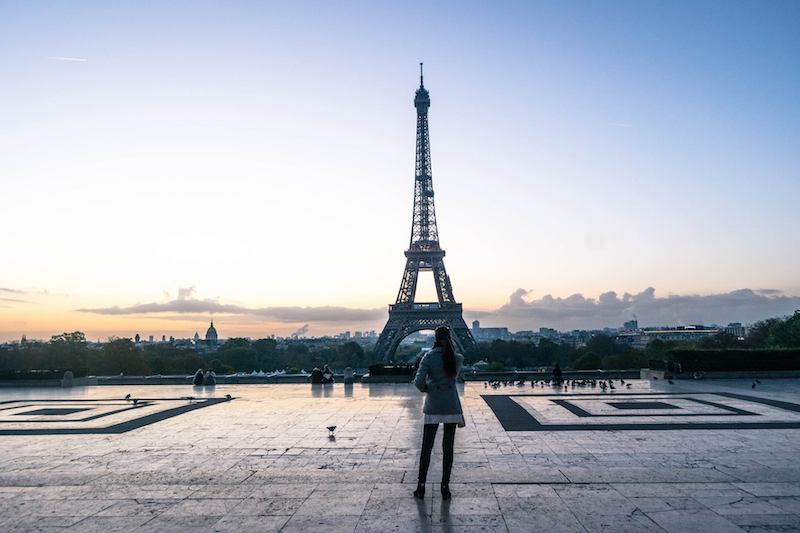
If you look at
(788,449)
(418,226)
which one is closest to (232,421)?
(788,449)

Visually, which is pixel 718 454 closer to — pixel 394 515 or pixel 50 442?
pixel 394 515

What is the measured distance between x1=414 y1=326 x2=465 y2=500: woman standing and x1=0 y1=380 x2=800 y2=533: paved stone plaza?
0.39 metres

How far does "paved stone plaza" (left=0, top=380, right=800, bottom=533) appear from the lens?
245 inches

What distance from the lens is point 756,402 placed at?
17875 mm

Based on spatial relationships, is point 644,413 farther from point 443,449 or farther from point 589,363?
point 589,363

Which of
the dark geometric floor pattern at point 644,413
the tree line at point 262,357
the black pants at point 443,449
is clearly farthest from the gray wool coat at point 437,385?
the tree line at point 262,357

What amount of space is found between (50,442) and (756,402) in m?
18.7

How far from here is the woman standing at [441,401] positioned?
7070 mm

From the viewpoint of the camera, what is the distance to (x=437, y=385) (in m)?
7.18

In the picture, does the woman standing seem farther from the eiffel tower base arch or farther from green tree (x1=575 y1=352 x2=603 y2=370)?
the eiffel tower base arch

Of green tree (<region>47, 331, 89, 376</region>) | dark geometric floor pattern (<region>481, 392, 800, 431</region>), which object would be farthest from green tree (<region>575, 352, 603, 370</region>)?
green tree (<region>47, 331, 89, 376</region>)

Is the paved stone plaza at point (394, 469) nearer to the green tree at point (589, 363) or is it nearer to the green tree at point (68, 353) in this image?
the green tree at point (589, 363)

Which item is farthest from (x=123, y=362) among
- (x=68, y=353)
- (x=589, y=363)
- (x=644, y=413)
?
(x=644, y=413)

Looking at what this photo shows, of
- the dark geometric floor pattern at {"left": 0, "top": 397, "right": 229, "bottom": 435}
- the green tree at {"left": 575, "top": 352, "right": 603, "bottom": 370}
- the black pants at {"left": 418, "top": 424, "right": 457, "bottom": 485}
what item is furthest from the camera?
the green tree at {"left": 575, "top": 352, "right": 603, "bottom": 370}
